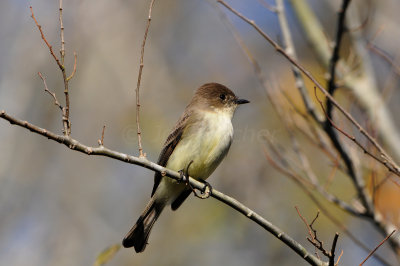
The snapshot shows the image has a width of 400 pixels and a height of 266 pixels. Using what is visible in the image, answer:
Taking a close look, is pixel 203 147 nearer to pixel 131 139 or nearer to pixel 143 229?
pixel 143 229

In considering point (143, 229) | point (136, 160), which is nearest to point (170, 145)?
point (143, 229)

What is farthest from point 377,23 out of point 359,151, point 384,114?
point 359,151

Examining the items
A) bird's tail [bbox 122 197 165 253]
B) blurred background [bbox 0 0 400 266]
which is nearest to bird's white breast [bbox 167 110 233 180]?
bird's tail [bbox 122 197 165 253]

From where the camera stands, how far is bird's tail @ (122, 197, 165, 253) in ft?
17.7

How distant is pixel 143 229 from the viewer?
5.51m

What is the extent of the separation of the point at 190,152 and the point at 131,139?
11.9 feet

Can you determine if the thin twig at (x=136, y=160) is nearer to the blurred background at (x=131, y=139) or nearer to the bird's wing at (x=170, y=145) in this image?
the bird's wing at (x=170, y=145)

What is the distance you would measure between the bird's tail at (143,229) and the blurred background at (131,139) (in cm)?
287

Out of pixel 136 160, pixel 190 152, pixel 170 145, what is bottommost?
pixel 136 160

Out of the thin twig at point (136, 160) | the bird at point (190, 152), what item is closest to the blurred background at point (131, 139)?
the bird at point (190, 152)

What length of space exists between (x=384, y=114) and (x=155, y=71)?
16.5 feet

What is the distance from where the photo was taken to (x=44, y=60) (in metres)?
8.74

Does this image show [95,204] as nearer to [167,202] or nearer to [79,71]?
[79,71]

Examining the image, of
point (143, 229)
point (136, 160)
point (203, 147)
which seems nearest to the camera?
point (136, 160)
